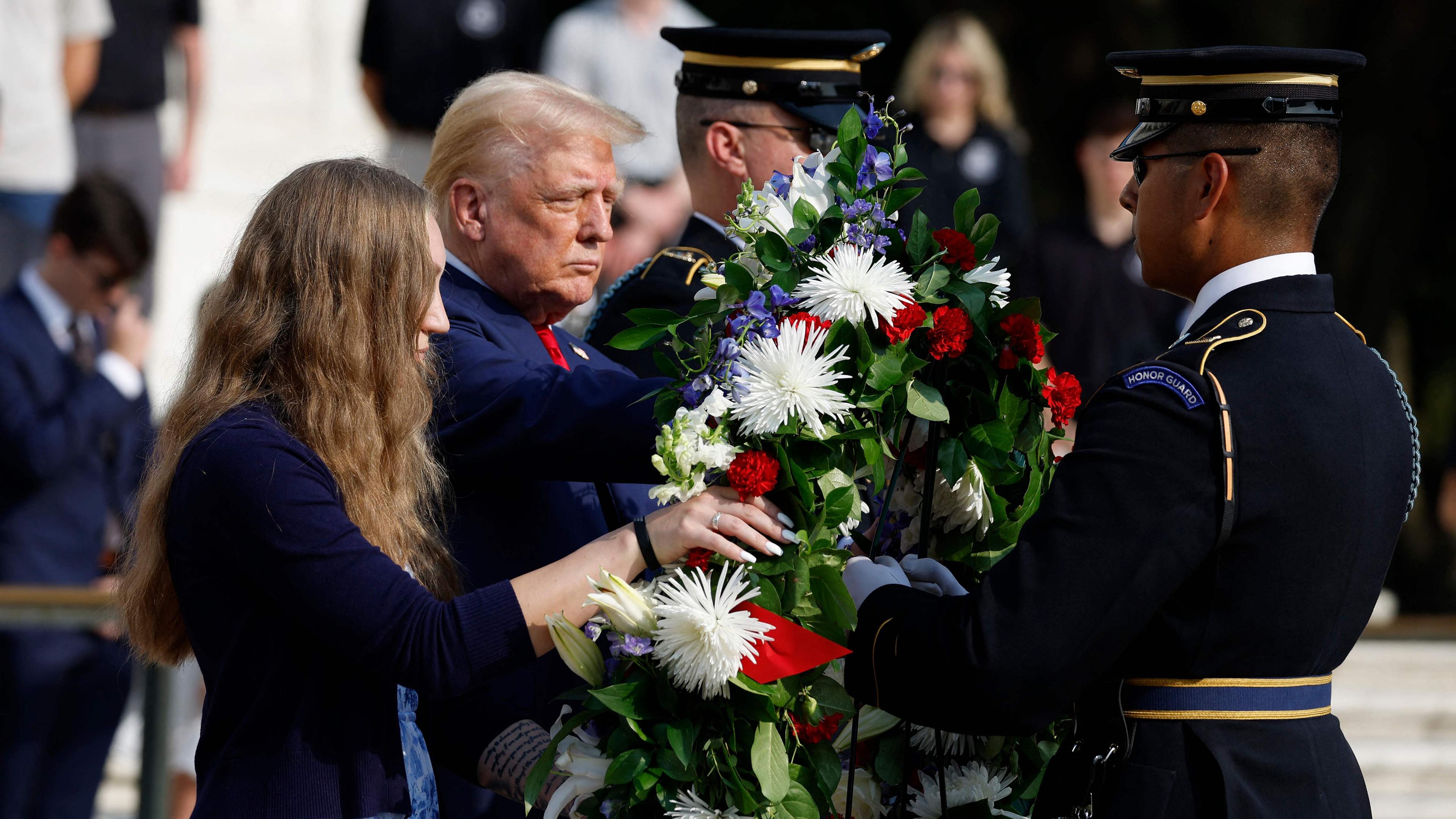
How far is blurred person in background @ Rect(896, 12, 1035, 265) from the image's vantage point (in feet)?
23.0

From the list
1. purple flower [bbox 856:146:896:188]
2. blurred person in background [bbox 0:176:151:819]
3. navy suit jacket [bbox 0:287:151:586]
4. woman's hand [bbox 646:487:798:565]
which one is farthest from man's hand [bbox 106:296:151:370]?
purple flower [bbox 856:146:896:188]

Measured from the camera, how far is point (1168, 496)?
2197mm

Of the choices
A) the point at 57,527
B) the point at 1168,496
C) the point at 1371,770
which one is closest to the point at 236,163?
the point at 57,527

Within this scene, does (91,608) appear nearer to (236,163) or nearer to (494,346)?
(494,346)

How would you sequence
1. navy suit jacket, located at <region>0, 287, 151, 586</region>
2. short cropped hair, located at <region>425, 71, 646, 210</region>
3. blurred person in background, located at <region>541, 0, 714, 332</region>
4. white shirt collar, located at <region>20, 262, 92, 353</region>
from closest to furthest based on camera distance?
1. short cropped hair, located at <region>425, 71, 646, 210</region>
2. navy suit jacket, located at <region>0, 287, 151, 586</region>
3. white shirt collar, located at <region>20, 262, 92, 353</region>
4. blurred person in background, located at <region>541, 0, 714, 332</region>

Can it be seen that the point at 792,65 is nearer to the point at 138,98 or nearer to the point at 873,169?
the point at 873,169

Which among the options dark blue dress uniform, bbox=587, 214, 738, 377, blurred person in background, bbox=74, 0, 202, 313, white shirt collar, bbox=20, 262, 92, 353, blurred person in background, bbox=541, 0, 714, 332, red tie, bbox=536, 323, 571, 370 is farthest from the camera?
blurred person in background, bbox=541, 0, 714, 332

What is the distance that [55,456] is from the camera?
Result: 532 cm

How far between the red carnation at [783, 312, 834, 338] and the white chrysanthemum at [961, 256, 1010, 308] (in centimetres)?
27

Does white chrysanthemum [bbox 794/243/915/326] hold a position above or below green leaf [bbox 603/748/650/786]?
above

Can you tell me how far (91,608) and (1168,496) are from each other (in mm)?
3866

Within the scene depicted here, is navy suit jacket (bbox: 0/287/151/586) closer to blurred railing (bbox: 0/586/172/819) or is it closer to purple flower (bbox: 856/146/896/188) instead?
blurred railing (bbox: 0/586/172/819)

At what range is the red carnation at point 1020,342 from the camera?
2465 mm

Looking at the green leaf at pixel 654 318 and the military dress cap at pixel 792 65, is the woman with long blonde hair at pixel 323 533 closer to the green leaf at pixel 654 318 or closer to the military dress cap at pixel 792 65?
the green leaf at pixel 654 318
